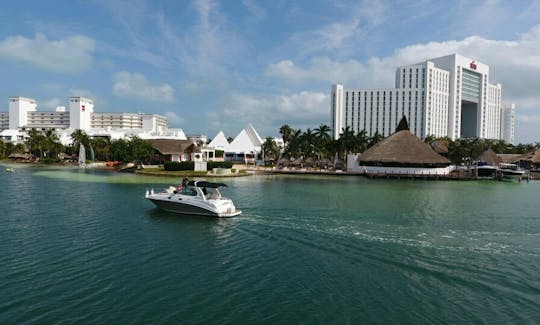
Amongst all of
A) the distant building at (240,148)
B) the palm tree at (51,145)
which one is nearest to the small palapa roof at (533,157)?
the distant building at (240,148)

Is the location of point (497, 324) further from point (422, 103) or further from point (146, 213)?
point (422, 103)

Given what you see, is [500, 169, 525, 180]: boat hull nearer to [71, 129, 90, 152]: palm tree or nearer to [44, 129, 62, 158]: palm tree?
[71, 129, 90, 152]: palm tree

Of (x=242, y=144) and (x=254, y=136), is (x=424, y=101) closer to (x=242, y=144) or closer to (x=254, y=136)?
(x=254, y=136)

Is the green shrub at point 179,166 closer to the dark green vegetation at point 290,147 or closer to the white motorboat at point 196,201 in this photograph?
the dark green vegetation at point 290,147

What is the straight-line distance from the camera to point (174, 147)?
86750 mm

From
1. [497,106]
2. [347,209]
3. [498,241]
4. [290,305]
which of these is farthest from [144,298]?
[497,106]

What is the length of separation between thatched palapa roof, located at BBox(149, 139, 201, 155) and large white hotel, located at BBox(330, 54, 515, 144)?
339ft

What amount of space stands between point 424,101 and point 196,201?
162m

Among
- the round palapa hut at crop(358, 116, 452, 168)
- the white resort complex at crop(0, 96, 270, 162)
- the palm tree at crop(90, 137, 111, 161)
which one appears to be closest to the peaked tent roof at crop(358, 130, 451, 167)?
the round palapa hut at crop(358, 116, 452, 168)

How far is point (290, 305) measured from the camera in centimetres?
1280

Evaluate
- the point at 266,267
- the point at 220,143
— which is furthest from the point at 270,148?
the point at 266,267

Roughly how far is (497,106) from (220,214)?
21363cm

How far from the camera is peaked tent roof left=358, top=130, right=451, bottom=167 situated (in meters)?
76.4

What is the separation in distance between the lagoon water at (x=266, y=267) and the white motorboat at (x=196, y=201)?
3.02 ft
